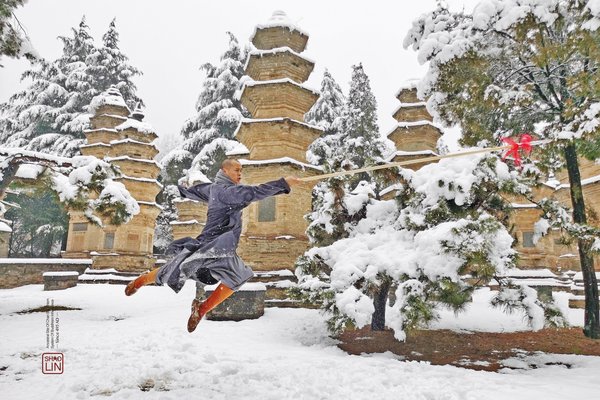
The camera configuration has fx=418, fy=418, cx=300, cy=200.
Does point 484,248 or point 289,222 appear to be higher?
point 289,222

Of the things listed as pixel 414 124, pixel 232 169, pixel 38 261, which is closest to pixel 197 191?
pixel 232 169

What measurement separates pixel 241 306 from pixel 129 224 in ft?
43.8

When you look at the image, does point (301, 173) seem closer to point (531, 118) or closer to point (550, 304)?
point (531, 118)

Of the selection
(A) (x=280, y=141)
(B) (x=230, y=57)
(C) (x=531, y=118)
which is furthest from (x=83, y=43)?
(C) (x=531, y=118)

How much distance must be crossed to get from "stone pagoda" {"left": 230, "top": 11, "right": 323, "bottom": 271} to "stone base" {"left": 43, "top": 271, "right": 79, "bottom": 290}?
7.71 metres

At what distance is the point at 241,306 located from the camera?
1047 cm

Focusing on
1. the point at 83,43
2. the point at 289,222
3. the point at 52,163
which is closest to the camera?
the point at 52,163

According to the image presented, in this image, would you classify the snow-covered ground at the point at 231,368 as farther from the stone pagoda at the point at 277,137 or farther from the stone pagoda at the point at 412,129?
the stone pagoda at the point at 412,129

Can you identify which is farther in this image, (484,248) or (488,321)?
(488,321)

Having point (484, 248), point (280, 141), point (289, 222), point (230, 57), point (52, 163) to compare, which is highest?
point (230, 57)

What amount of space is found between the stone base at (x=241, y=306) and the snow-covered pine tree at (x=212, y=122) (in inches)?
735

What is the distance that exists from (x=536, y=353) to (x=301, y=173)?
28.9 feet

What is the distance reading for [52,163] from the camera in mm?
11117

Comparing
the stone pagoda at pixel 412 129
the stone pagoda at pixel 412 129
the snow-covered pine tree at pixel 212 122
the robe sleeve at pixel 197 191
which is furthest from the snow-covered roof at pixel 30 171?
the snow-covered pine tree at pixel 212 122
